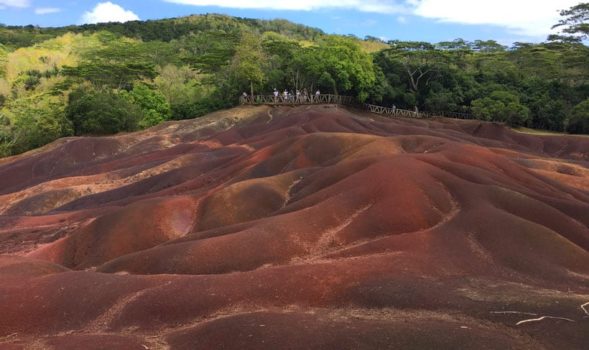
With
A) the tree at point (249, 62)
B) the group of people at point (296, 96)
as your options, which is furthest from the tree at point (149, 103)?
the group of people at point (296, 96)

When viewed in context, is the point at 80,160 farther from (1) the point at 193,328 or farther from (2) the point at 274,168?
(1) the point at 193,328

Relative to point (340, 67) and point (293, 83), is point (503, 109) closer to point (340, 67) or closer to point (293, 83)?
point (340, 67)

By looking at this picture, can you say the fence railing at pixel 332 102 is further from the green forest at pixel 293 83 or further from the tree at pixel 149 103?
the tree at pixel 149 103

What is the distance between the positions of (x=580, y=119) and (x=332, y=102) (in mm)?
35338

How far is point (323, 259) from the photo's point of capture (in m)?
22.7

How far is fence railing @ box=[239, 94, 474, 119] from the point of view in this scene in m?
82.0

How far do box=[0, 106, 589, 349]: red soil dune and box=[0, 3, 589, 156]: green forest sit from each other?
34.8 meters

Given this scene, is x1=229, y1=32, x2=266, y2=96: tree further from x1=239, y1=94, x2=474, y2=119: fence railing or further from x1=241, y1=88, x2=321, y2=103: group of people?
x1=241, y1=88, x2=321, y2=103: group of people

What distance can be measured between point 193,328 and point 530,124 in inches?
3150

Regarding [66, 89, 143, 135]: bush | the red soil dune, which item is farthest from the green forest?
the red soil dune

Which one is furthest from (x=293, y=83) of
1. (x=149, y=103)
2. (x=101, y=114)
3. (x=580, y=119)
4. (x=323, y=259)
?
(x=323, y=259)

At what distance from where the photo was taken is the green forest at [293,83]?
78.1 m

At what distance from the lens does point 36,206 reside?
47156 millimetres

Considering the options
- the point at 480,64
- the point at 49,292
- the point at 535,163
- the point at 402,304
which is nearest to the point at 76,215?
the point at 49,292
